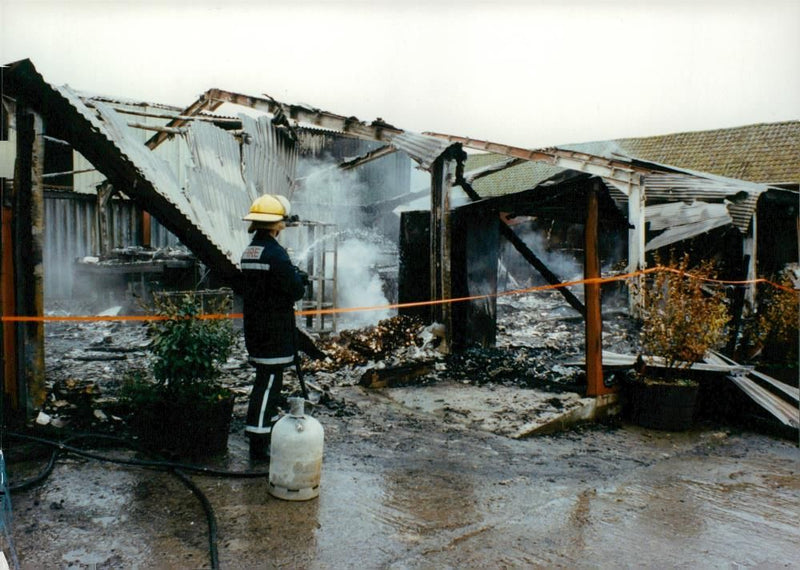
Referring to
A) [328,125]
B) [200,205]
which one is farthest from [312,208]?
[200,205]

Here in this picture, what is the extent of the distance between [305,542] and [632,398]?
4.62 m

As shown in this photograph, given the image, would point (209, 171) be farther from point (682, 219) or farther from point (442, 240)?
point (682, 219)

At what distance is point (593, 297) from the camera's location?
21.9 feet

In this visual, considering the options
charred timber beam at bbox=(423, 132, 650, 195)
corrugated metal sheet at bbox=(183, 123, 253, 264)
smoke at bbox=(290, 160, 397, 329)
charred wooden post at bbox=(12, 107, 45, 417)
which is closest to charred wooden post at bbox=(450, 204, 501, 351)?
charred timber beam at bbox=(423, 132, 650, 195)

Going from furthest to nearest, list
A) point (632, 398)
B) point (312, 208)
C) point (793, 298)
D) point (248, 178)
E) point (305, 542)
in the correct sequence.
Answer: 1. point (312, 208)
2. point (793, 298)
3. point (248, 178)
4. point (632, 398)
5. point (305, 542)

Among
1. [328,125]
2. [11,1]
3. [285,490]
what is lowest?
[285,490]

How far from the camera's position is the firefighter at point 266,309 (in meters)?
4.45

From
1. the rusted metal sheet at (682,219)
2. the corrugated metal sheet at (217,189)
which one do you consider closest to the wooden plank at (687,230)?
the rusted metal sheet at (682,219)

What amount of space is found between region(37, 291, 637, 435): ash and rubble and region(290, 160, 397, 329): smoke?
242cm

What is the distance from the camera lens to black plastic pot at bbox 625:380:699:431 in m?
6.25

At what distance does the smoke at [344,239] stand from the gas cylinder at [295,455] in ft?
22.0

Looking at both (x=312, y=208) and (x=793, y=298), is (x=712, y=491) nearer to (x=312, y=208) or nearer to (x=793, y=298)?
(x=793, y=298)

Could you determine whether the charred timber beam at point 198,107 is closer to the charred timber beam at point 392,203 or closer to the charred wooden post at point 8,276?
the charred wooden post at point 8,276

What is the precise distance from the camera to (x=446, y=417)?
6156mm
